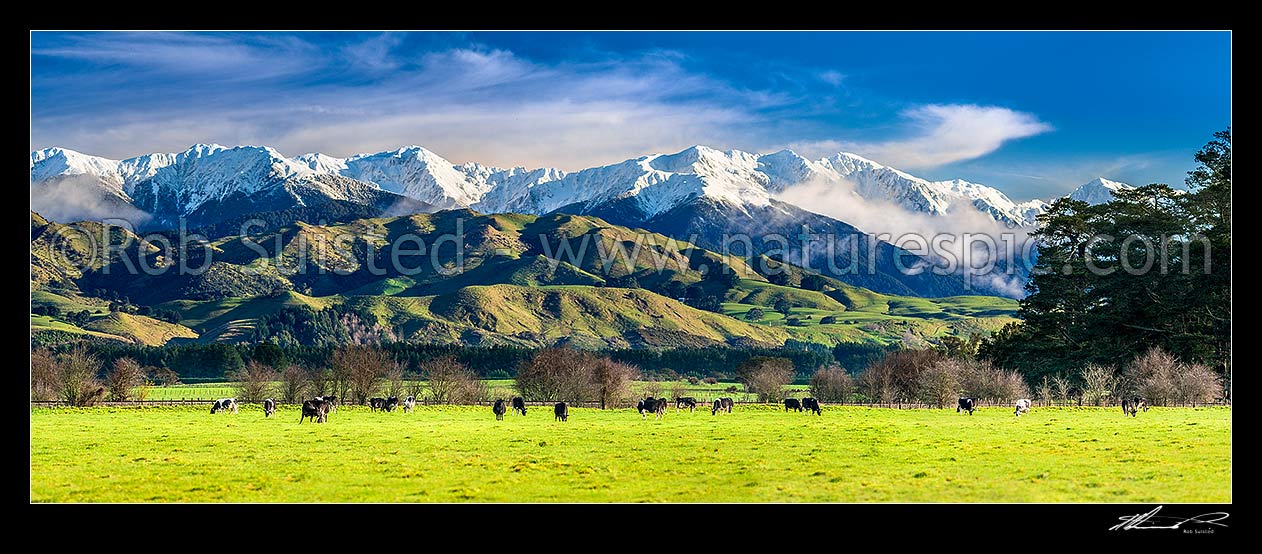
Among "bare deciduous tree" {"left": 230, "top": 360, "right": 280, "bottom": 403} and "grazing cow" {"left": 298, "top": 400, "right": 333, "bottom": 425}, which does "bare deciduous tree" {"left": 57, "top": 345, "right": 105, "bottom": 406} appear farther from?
"grazing cow" {"left": 298, "top": 400, "right": 333, "bottom": 425}

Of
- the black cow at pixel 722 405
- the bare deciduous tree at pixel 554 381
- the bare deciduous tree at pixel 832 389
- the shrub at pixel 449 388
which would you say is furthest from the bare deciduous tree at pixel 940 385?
the shrub at pixel 449 388

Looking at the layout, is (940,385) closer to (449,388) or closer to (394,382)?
(449,388)

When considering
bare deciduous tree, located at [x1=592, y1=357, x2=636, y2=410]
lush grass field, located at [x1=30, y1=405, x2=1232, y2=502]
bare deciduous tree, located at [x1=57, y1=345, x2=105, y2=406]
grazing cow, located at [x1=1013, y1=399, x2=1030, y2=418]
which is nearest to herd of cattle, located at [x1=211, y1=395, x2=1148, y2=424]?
grazing cow, located at [x1=1013, y1=399, x2=1030, y2=418]

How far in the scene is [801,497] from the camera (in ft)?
69.5

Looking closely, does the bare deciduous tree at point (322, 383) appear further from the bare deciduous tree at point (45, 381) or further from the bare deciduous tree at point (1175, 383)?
the bare deciduous tree at point (1175, 383)

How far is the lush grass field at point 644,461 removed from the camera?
21562 millimetres

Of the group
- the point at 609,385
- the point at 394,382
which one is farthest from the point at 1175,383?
the point at 394,382

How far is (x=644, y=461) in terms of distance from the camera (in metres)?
26.7
